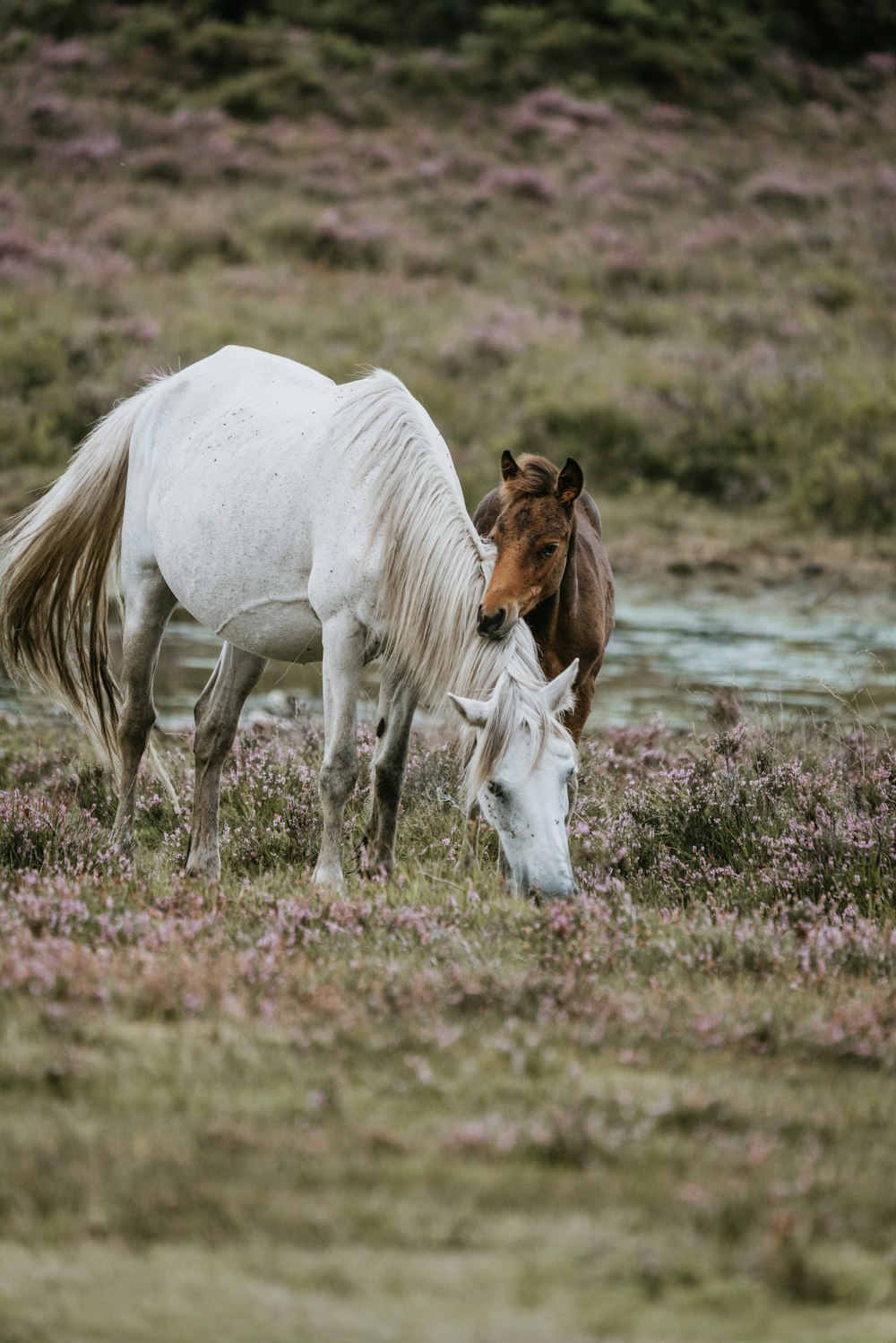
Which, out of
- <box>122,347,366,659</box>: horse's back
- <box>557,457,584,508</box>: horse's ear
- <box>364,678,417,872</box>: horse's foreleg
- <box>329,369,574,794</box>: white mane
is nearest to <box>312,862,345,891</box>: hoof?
<box>364,678,417,872</box>: horse's foreleg

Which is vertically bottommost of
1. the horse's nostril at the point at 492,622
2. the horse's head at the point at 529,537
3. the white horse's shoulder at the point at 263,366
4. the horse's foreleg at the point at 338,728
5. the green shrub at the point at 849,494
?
the green shrub at the point at 849,494

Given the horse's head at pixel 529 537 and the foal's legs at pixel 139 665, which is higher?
the horse's head at pixel 529 537

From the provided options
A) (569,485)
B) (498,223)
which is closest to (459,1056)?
(569,485)

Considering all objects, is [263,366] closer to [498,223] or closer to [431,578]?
[431,578]

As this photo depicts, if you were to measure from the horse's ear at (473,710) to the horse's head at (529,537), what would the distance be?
0.35 meters

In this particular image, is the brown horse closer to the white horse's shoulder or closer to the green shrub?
the white horse's shoulder

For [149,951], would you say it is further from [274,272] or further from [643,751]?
[274,272]

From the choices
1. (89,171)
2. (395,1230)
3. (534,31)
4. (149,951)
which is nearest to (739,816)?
(149,951)

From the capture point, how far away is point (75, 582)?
728 cm

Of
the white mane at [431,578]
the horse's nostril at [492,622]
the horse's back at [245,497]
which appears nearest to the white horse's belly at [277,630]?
the horse's back at [245,497]

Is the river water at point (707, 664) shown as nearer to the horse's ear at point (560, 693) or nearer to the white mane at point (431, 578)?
the white mane at point (431, 578)

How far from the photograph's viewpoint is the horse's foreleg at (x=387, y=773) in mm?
5859

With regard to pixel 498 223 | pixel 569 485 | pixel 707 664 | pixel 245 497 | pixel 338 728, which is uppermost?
pixel 569 485

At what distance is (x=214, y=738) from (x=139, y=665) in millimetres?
585
